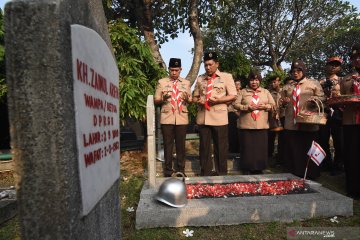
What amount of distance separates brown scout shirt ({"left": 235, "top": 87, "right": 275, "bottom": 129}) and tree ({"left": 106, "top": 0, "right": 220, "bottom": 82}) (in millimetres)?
2105

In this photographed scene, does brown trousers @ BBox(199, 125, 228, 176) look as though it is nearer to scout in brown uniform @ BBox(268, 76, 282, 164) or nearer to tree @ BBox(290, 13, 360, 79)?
scout in brown uniform @ BBox(268, 76, 282, 164)

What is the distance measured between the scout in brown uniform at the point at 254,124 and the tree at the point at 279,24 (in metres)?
14.0

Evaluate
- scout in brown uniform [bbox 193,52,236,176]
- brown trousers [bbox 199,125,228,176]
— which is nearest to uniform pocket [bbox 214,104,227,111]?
scout in brown uniform [bbox 193,52,236,176]

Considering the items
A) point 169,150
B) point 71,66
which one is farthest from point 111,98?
point 169,150

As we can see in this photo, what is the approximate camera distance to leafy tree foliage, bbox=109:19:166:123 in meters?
5.91

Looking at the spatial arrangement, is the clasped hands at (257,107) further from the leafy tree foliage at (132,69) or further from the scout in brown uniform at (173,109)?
the leafy tree foliage at (132,69)

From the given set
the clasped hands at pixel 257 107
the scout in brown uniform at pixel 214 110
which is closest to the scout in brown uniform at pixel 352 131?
the clasped hands at pixel 257 107

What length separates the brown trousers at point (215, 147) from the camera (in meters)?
5.07

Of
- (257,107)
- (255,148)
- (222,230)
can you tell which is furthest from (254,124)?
(222,230)

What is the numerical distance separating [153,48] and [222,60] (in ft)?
7.46

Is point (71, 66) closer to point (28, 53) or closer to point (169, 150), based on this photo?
point (28, 53)

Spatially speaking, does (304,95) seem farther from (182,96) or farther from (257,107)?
(182,96)

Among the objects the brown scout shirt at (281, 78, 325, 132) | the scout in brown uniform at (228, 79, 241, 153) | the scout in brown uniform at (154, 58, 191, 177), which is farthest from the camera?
the scout in brown uniform at (228, 79, 241, 153)

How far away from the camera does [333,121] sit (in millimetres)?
5535
